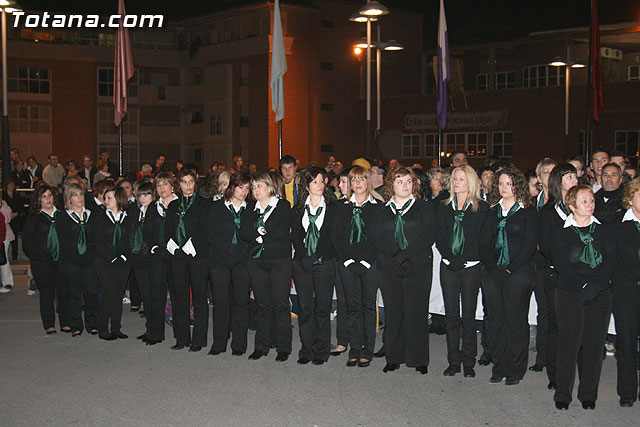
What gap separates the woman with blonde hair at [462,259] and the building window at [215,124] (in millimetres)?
39549

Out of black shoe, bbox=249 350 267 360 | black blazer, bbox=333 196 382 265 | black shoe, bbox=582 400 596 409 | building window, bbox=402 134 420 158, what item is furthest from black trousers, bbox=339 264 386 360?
building window, bbox=402 134 420 158

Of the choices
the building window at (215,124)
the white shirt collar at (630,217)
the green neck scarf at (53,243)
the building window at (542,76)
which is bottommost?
the green neck scarf at (53,243)

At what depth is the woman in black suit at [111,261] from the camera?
9702 mm

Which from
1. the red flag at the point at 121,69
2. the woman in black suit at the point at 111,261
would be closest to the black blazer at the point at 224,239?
the woman in black suit at the point at 111,261

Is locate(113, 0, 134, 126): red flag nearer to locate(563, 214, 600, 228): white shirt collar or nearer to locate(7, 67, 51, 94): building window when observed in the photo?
locate(563, 214, 600, 228): white shirt collar

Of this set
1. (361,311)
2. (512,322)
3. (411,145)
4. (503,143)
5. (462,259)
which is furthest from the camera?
(411,145)

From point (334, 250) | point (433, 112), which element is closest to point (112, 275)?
point (334, 250)

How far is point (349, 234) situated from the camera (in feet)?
27.4

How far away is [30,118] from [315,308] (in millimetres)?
40909

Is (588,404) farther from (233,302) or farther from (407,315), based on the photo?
(233,302)

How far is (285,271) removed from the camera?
8680mm

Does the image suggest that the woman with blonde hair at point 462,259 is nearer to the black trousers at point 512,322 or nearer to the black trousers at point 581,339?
the black trousers at point 512,322

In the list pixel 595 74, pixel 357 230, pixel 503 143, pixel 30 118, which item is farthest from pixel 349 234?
pixel 30 118

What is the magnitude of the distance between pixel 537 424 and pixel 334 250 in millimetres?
3203
